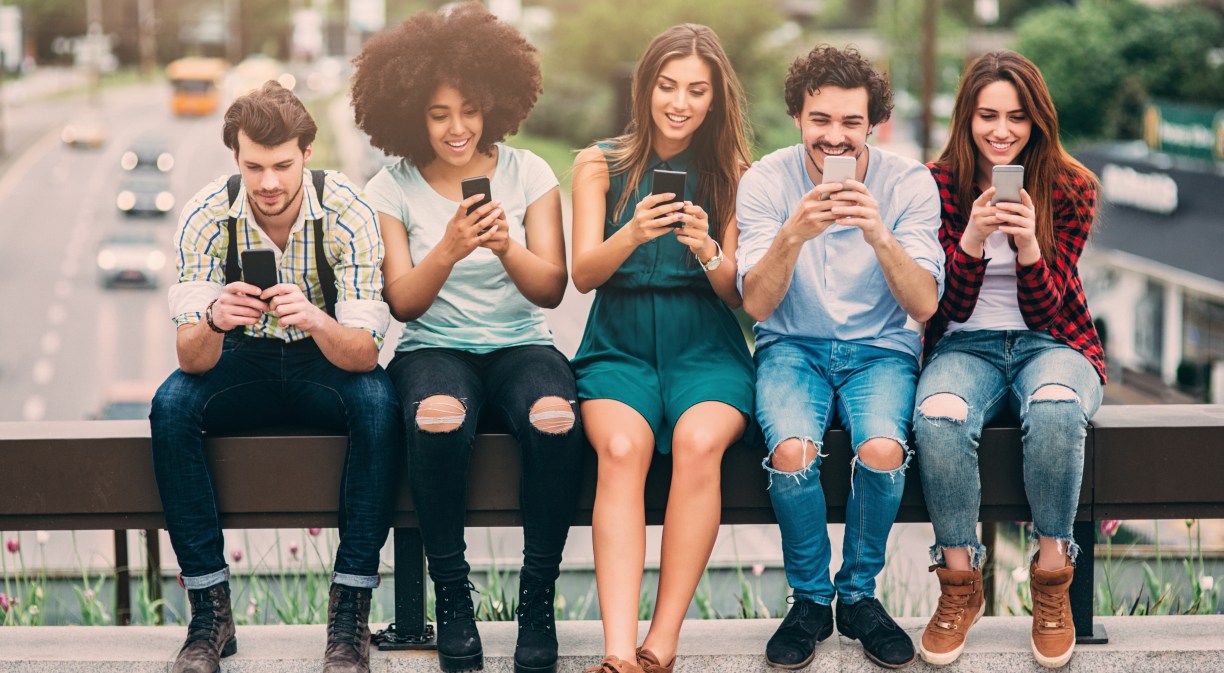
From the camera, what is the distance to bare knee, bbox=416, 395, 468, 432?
9.83ft

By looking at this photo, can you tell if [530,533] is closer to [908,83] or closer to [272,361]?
[272,361]

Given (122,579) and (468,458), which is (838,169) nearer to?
(468,458)

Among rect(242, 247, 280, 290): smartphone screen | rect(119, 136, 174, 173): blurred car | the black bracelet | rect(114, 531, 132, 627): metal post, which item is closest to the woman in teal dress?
rect(242, 247, 280, 290): smartphone screen

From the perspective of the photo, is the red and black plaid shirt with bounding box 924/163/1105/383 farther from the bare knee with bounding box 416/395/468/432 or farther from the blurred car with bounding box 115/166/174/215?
the blurred car with bounding box 115/166/174/215

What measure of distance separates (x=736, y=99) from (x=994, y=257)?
78 cm

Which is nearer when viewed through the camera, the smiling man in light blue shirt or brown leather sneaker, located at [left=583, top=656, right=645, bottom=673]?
brown leather sneaker, located at [left=583, top=656, right=645, bottom=673]

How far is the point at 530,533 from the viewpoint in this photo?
3.08m

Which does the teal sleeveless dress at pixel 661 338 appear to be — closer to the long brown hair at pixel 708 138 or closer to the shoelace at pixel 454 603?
the long brown hair at pixel 708 138

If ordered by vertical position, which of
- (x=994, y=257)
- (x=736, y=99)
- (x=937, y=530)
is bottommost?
(x=937, y=530)

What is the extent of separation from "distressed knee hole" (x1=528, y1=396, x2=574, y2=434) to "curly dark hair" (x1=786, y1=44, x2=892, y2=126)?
0.95 meters

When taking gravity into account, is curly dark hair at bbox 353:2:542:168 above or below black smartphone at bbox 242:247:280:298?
above

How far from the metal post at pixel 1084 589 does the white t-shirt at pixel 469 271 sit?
56.9 inches

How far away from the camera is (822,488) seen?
3.20 metres

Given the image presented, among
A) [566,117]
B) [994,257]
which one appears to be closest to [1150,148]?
[994,257]
